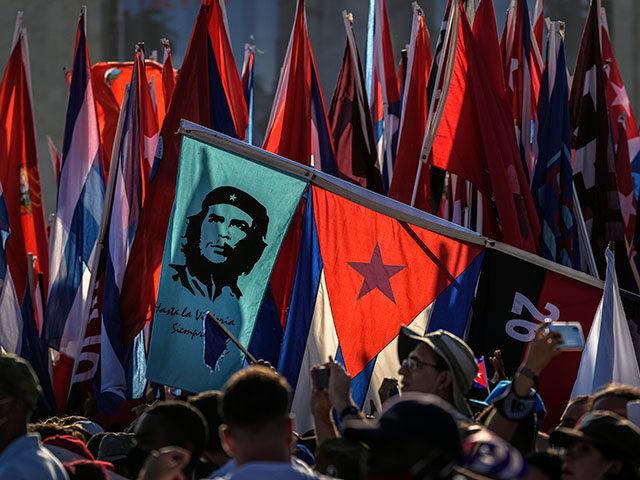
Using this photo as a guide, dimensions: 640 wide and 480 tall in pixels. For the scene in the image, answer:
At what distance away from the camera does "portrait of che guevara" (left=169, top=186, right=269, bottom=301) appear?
7656 millimetres

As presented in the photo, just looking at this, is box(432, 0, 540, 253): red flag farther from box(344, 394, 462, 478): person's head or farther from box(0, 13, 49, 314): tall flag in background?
box(344, 394, 462, 478): person's head

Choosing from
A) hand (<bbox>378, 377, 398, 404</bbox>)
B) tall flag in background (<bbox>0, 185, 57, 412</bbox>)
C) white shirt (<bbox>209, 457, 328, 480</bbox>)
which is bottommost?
tall flag in background (<bbox>0, 185, 57, 412</bbox>)

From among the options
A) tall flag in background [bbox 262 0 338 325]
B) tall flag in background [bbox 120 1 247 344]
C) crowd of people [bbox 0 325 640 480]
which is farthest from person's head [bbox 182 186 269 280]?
tall flag in background [bbox 262 0 338 325]

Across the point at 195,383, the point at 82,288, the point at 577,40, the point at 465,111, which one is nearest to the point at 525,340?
the point at 195,383

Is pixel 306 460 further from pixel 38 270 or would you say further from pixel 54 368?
pixel 38 270

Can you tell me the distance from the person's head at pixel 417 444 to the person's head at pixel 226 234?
5.11 metres

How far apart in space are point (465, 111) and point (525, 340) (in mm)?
2902

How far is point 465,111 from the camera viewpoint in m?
9.84

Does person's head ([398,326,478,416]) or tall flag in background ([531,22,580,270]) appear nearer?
person's head ([398,326,478,416])

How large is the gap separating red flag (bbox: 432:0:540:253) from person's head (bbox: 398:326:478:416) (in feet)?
17.0

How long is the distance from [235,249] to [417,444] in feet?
17.2

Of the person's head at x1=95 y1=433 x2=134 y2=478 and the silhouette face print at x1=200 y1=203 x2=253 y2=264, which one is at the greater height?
the silhouette face print at x1=200 y1=203 x2=253 y2=264

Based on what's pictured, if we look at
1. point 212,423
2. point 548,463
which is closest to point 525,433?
point 548,463

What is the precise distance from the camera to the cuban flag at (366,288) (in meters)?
7.39
